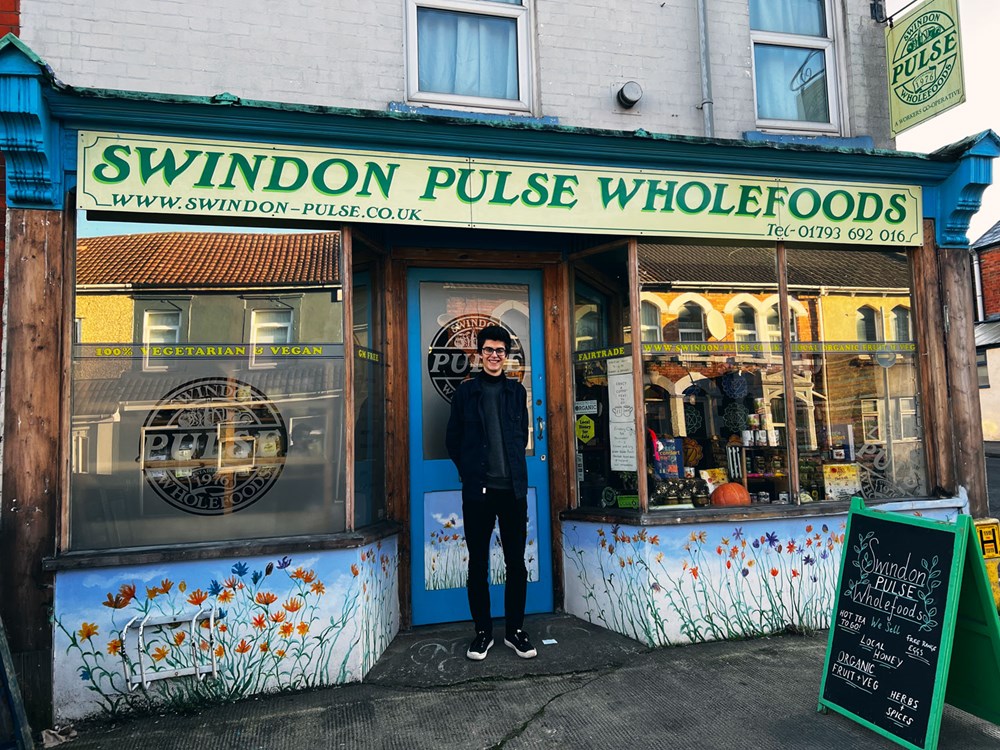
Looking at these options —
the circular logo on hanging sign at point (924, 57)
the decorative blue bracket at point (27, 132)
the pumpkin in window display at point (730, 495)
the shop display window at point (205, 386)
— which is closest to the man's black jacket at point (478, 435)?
the shop display window at point (205, 386)

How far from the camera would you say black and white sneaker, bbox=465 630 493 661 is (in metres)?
4.59

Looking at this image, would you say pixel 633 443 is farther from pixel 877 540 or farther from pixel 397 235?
pixel 397 235

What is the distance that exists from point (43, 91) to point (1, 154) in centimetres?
72

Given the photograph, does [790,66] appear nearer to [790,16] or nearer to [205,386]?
[790,16]

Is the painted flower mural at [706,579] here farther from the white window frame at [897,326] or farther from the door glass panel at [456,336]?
the white window frame at [897,326]

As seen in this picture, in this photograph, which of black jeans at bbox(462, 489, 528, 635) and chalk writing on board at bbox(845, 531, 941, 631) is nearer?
chalk writing on board at bbox(845, 531, 941, 631)

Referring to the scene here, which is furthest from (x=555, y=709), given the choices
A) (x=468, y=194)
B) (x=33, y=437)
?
(x=33, y=437)

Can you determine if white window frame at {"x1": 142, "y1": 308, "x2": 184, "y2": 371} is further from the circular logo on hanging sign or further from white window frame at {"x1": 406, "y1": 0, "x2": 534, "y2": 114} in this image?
the circular logo on hanging sign

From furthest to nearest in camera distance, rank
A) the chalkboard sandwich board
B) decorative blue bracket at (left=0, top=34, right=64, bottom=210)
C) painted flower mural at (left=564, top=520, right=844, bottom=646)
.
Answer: painted flower mural at (left=564, top=520, right=844, bottom=646)
decorative blue bracket at (left=0, top=34, right=64, bottom=210)
the chalkboard sandwich board

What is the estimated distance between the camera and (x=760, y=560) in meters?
5.18

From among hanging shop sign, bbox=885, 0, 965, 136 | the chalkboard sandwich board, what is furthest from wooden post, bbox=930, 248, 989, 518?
the chalkboard sandwich board

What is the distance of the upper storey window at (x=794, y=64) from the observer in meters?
6.21

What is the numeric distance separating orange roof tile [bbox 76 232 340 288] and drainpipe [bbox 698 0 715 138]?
3191 millimetres

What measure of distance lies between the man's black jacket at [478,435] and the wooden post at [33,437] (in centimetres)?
239
